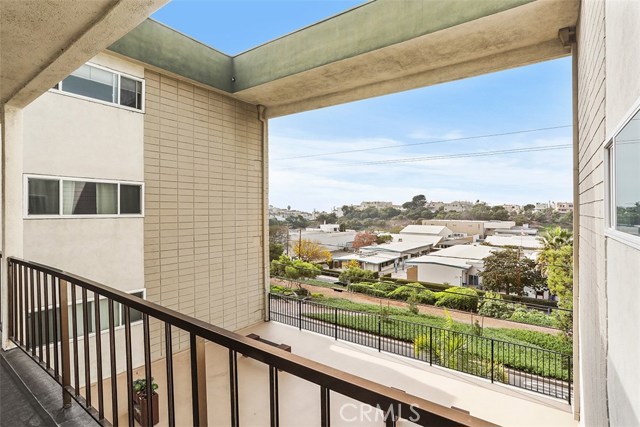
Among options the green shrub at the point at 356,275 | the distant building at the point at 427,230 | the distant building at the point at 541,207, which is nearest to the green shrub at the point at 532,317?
the distant building at the point at 541,207

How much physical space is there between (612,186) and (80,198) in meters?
6.08

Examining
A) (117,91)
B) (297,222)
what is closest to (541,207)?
(297,222)

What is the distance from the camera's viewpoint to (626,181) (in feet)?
4.27

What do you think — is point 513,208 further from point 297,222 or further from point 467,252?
point 297,222

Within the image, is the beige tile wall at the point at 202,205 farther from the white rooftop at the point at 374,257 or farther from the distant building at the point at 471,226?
the distant building at the point at 471,226

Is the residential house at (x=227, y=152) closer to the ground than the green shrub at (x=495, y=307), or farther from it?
farther from it

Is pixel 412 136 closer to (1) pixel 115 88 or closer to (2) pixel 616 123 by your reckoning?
(1) pixel 115 88

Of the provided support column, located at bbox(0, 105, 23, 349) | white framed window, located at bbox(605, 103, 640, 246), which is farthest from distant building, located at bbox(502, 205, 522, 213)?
support column, located at bbox(0, 105, 23, 349)

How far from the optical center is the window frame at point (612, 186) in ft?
3.67

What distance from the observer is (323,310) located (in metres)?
8.26

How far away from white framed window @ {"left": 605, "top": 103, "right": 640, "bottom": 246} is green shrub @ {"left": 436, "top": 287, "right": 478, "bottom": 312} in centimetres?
817

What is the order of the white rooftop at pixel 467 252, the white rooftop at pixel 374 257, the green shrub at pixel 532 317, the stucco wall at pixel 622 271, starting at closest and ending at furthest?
the stucco wall at pixel 622 271 → the green shrub at pixel 532 317 → the white rooftop at pixel 467 252 → the white rooftop at pixel 374 257

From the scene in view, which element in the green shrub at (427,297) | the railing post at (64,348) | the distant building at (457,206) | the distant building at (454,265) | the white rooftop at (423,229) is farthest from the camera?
the white rooftop at (423,229)

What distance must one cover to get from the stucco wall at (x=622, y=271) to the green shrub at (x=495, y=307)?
7927mm
